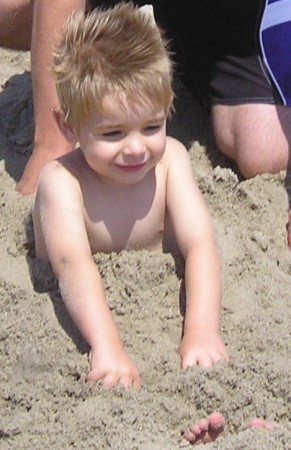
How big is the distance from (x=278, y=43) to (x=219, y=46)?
190 mm

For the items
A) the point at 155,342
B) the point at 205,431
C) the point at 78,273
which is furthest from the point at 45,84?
the point at 205,431

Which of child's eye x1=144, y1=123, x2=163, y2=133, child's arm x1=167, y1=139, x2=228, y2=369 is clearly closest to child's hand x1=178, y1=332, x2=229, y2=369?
child's arm x1=167, y1=139, x2=228, y2=369

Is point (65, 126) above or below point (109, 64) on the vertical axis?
below

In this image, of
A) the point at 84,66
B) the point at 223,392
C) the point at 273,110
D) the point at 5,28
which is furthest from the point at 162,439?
the point at 5,28

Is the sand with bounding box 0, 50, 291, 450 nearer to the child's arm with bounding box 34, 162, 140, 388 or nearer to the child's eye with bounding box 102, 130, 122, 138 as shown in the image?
the child's arm with bounding box 34, 162, 140, 388

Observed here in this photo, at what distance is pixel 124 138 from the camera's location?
2.62 meters

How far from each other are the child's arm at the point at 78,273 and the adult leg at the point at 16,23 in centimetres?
101

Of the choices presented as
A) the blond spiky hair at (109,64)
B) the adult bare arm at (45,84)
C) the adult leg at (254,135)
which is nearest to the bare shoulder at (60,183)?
the blond spiky hair at (109,64)

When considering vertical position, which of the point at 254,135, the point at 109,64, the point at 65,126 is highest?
the point at 109,64

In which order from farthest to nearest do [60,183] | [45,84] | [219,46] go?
[219,46]
[45,84]
[60,183]

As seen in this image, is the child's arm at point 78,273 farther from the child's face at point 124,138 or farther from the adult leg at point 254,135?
the adult leg at point 254,135

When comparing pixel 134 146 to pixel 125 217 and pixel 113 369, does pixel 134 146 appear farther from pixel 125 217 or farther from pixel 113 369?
pixel 113 369

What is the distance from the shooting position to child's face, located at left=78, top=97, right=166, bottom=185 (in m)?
2.59

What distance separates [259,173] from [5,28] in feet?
3.46
